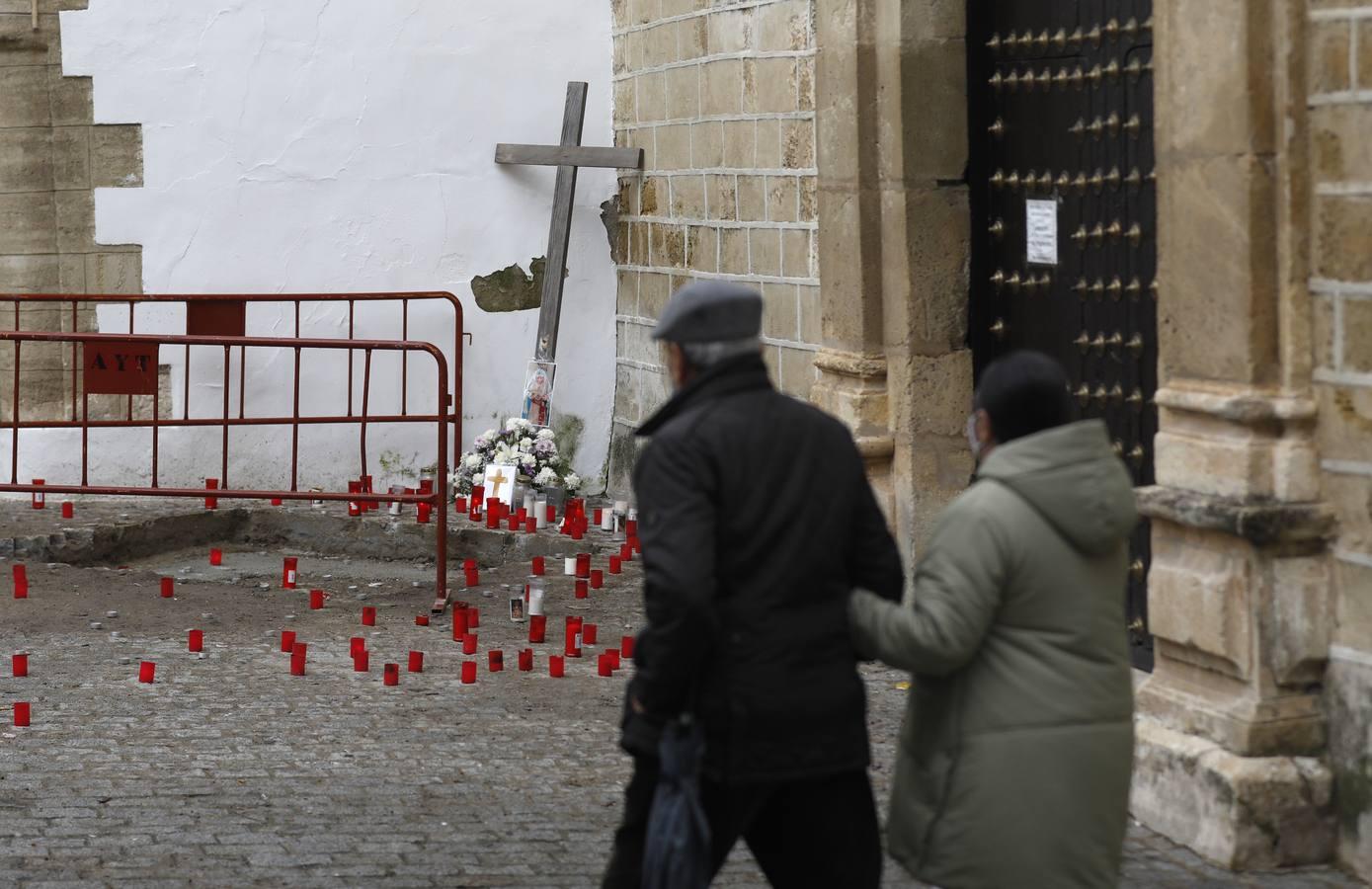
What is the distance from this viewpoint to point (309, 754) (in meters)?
6.43

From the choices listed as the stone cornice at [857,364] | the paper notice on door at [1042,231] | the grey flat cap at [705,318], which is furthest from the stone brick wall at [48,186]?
the grey flat cap at [705,318]

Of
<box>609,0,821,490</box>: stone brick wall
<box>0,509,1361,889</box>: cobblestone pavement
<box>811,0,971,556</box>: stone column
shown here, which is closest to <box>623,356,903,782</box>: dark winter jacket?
<box>0,509,1361,889</box>: cobblestone pavement

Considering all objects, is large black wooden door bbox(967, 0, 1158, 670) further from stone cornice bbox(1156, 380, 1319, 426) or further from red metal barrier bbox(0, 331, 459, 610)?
red metal barrier bbox(0, 331, 459, 610)

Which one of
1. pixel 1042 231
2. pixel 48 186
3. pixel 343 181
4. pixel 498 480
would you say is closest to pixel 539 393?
pixel 498 480

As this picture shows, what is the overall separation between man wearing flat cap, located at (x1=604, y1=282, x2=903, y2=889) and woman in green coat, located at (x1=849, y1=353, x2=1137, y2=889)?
0.12 m

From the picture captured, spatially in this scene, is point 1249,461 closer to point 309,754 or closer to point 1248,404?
point 1248,404

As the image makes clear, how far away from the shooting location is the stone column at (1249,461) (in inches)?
205

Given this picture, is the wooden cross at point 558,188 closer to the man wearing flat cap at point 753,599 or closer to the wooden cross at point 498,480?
the wooden cross at point 498,480

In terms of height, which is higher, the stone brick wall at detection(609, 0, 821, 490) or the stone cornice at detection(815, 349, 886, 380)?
the stone brick wall at detection(609, 0, 821, 490)

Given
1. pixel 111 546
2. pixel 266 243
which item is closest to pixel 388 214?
pixel 266 243

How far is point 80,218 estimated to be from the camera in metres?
11.7

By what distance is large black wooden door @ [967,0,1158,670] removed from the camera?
21.4 feet

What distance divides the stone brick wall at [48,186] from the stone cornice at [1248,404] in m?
7.84

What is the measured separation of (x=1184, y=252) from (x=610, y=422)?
285 inches
